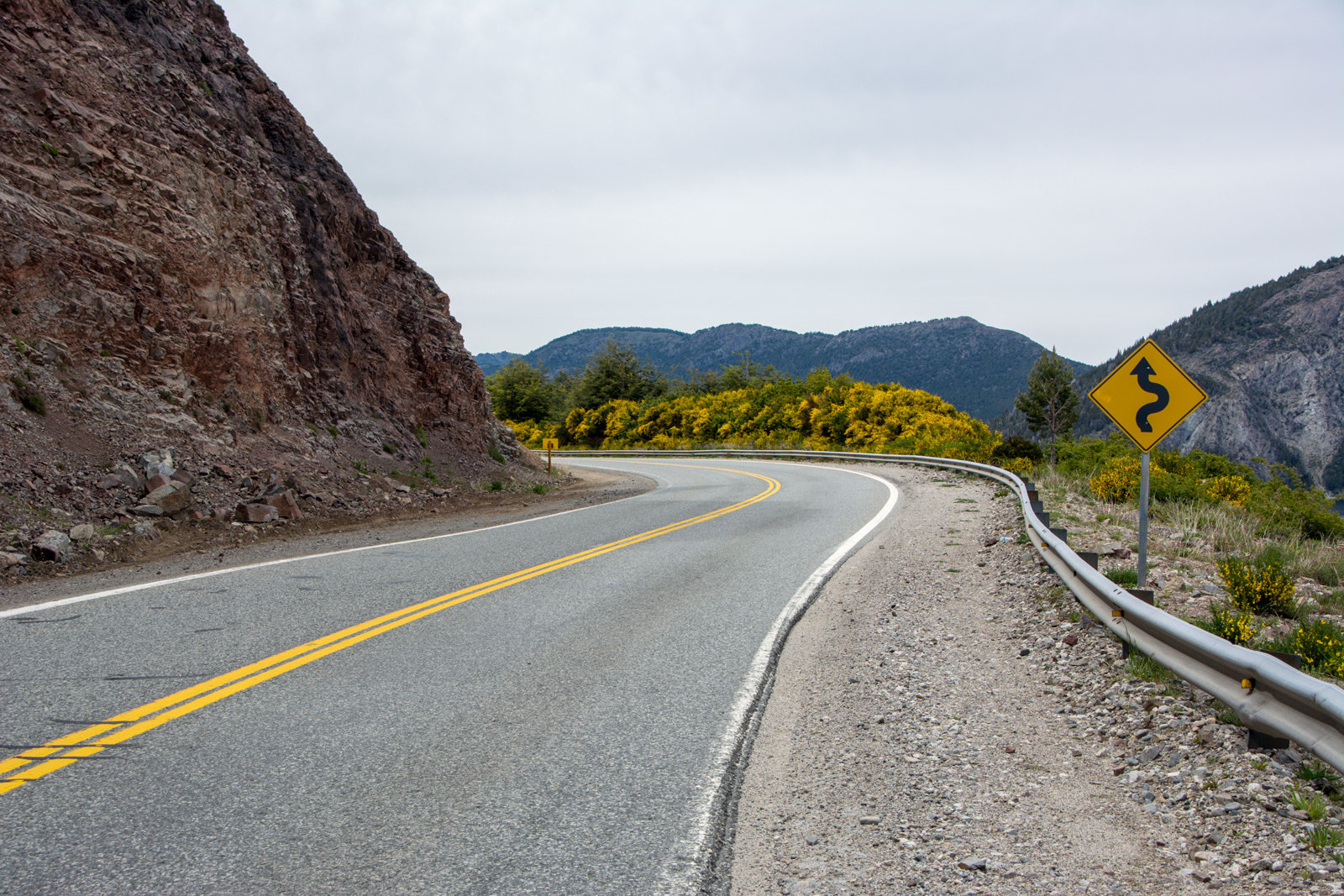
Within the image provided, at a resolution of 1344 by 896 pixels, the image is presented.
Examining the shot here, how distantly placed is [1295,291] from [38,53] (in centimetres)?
16872

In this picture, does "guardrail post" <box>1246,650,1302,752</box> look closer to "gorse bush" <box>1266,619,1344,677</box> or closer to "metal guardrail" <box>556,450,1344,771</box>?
"metal guardrail" <box>556,450,1344,771</box>

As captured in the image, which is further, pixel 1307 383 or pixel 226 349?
pixel 1307 383

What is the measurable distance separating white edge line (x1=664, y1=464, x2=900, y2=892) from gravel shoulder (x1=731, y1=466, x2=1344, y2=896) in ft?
0.43

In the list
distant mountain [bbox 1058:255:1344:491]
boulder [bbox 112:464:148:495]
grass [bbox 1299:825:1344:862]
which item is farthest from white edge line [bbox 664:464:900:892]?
distant mountain [bbox 1058:255:1344:491]

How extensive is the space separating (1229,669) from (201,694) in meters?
5.55

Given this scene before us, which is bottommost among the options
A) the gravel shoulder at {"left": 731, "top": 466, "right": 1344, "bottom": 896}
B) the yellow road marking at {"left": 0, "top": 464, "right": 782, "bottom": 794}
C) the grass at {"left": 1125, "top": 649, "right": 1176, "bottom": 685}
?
the gravel shoulder at {"left": 731, "top": 466, "right": 1344, "bottom": 896}

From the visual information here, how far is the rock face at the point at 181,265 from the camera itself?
1198cm

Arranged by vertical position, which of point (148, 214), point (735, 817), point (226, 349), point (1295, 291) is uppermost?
point (1295, 291)

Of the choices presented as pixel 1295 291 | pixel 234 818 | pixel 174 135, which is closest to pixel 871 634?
pixel 234 818

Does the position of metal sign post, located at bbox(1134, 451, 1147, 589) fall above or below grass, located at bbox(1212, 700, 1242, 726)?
above

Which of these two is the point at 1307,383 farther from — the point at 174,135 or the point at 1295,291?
the point at 174,135

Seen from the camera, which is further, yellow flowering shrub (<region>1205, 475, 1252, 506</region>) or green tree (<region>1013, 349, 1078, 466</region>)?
green tree (<region>1013, 349, 1078, 466</region>)

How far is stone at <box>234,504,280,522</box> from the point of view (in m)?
12.0

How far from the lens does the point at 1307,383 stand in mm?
116250
